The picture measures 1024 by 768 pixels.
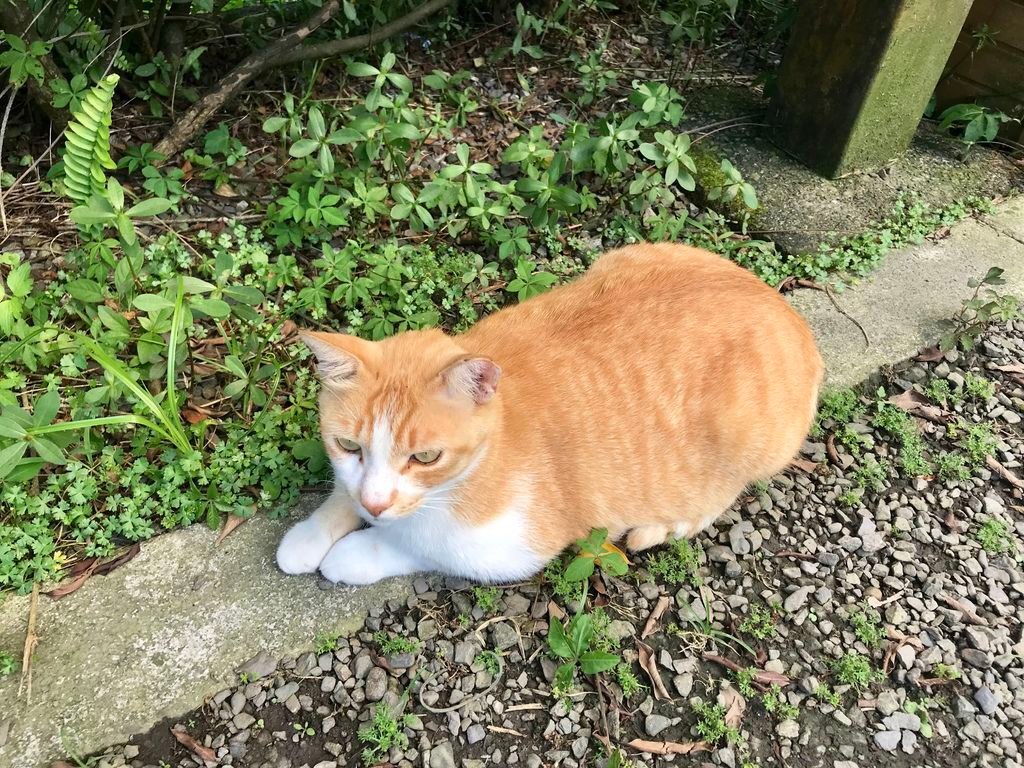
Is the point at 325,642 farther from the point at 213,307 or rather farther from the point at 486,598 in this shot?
the point at 213,307

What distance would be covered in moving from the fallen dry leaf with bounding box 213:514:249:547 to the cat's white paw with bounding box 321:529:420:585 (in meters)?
0.37

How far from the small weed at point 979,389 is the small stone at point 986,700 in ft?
4.66

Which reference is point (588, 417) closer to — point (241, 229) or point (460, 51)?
point (241, 229)

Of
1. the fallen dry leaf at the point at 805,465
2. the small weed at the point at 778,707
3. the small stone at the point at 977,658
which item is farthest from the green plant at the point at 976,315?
the small weed at the point at 778,707

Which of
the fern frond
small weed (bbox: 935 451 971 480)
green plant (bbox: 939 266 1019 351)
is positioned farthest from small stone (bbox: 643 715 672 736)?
the fern frond

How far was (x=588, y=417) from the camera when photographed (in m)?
2.46

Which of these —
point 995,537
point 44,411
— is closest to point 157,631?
point 44,411

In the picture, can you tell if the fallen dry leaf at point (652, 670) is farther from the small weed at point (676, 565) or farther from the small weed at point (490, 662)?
the small weed at point (490, 662)

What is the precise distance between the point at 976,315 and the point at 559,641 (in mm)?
2707

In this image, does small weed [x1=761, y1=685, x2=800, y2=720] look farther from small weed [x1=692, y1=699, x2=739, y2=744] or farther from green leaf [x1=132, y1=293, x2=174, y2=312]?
green leaf [x1=132, y1=293, x2=174, y2=312]

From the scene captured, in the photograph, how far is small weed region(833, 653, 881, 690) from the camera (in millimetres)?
2455

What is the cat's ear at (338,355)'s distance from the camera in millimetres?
1990

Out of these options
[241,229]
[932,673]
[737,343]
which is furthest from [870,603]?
[241,229]

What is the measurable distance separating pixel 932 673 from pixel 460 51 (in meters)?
4.36
